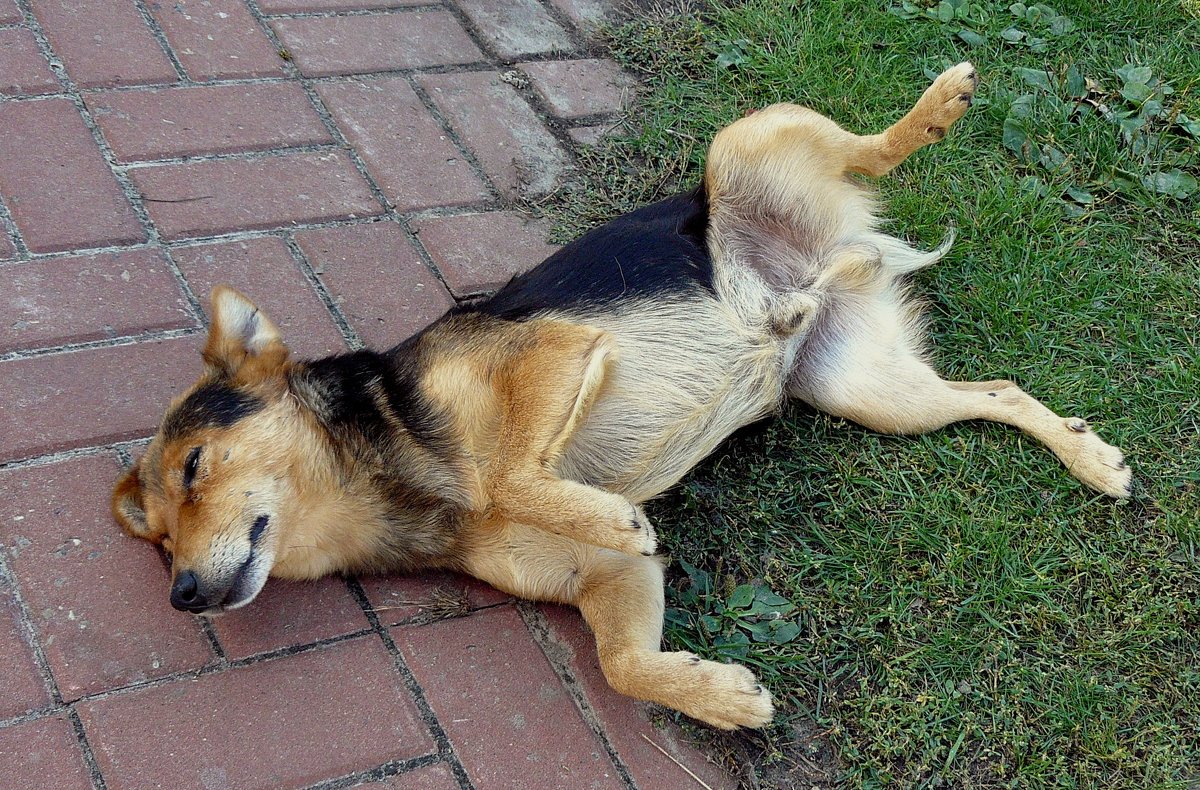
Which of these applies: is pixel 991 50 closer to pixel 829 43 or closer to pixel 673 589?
pixel 829 43

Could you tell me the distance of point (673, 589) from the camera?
128 inches

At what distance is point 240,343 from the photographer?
10.6ft

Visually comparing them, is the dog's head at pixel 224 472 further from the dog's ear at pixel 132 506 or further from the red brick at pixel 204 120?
the red brick at pixel 204 120

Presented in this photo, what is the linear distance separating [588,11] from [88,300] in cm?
280

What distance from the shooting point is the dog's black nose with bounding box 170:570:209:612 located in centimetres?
283

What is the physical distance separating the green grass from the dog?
0.17 metres

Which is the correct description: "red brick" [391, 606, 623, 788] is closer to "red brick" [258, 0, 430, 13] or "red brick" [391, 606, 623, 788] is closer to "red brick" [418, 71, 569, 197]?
"red brick" [418, 71, 569, 197]

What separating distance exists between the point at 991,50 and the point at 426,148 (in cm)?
262

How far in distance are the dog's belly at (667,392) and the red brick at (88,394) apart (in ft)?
4.43

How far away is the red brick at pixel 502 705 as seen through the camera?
9.29ft

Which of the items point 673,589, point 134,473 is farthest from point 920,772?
point 134,473

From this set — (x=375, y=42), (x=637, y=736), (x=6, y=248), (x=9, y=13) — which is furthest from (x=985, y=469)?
(x=9, y=13)

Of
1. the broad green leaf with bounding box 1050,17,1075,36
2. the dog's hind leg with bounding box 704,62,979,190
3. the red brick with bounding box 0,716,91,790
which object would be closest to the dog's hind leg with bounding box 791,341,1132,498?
the dog's hind leg with bounding box 704,62,979,190

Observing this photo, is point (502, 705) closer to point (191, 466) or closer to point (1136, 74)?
point (191, 466)
